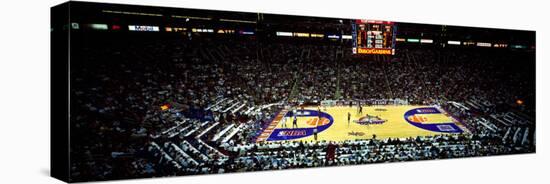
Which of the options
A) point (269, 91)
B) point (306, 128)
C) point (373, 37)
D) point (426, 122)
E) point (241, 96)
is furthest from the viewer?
point (426, 122)

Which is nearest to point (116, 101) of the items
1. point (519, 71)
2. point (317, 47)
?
point (317, 47)

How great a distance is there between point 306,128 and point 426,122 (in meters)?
2.29

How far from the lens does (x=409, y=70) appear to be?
A: 11.4m

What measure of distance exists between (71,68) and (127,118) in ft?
3.22

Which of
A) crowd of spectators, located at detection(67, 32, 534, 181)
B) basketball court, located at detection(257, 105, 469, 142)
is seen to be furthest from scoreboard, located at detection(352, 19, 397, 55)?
basketball court, located at detection(257, 105, 469, 142)

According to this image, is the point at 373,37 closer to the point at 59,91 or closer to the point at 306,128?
the point at 306,128

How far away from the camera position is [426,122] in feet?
38.1

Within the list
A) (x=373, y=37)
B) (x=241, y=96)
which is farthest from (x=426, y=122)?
(x=241, y=96)

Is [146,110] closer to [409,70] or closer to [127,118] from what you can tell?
[127,118]

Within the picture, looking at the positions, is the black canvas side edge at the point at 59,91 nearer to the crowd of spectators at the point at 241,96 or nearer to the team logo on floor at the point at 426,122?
the crowd of spectators at the point at 241,96

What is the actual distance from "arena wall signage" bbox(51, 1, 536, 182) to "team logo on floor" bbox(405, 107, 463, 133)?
20 millimetres

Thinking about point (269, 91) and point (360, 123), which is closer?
point (269, 91)

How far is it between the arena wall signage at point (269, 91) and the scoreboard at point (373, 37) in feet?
0.06

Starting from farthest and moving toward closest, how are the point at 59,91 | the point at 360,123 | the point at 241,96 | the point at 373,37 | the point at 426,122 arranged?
1. the point at 426,122
2. the point at 373,37
3. the point at 360,123
4. the point at 241,96
5. the point at 59,91
